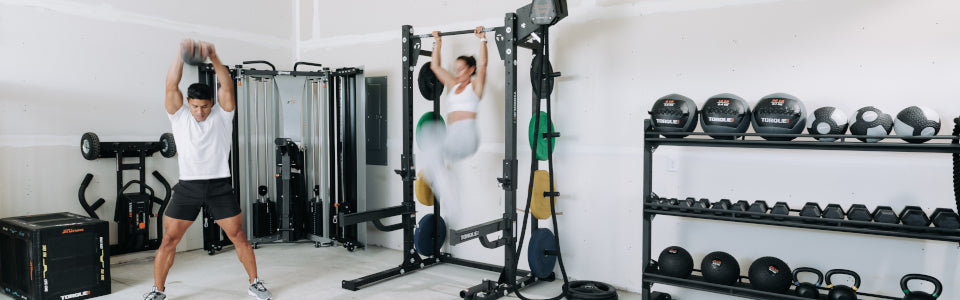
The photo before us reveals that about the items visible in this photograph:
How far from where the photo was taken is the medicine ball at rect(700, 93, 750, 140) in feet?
9.96

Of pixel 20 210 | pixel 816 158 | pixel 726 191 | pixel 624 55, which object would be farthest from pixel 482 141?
pixel 20 210

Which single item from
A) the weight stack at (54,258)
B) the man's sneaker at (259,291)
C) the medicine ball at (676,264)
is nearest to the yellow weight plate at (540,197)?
the medicine ball at (676,264)

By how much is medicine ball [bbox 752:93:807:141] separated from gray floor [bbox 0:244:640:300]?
4.60 feet

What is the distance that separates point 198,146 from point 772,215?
10.4 feet

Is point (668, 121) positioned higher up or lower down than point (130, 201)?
higher up

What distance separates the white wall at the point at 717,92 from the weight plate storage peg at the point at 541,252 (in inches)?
8.1

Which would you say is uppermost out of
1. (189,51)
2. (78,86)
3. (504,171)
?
(189,51)

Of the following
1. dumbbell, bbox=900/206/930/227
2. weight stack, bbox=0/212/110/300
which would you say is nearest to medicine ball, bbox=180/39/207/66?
weight stack, bbox=0/212/110/300

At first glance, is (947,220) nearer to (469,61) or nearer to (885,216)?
(885,216)

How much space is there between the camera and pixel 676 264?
327 centimetres

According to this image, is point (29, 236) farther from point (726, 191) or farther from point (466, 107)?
point (726, 191)

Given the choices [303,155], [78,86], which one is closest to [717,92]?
[303,155]

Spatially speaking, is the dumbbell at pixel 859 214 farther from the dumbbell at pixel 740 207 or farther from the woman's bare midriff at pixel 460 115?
the woman's bare midriff at pixel 460 115

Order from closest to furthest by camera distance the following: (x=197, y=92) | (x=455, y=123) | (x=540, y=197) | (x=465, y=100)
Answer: (x=197, y=92) < (x=540, y=197) < (x=465, y=100) < (x=455, y=123)
